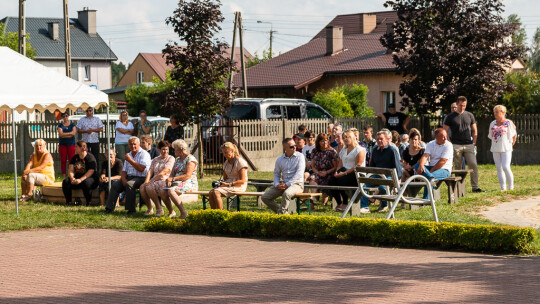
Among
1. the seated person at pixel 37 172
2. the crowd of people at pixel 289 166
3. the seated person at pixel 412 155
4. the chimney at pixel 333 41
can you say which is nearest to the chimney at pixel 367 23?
the chimney at pixel 333 41

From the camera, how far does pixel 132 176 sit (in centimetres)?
1563

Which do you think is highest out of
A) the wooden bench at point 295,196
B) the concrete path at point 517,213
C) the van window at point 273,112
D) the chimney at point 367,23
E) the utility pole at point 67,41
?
the chimney at point 367,23

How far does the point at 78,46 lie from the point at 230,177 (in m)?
71.4

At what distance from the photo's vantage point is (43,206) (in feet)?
53.8

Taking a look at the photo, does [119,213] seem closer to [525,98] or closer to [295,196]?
[295,196]

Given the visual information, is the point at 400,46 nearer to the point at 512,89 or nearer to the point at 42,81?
the point at 512,89

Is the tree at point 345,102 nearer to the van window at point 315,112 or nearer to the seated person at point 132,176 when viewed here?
the van window at point 315,112

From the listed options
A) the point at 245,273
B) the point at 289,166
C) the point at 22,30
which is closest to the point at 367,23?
the point at 22,30

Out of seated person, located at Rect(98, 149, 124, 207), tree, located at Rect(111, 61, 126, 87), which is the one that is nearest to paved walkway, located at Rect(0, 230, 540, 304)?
seated person, located at Rect(98, 149, 124, 207)

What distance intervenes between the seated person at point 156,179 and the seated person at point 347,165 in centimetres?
293

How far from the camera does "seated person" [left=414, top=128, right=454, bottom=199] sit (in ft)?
49.7

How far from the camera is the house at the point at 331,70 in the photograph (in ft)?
157

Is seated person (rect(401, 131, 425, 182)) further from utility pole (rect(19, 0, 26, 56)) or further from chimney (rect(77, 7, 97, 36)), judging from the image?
chimney (rect(77, 7, 97, 36))

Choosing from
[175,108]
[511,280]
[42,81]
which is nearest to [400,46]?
[175,108]
